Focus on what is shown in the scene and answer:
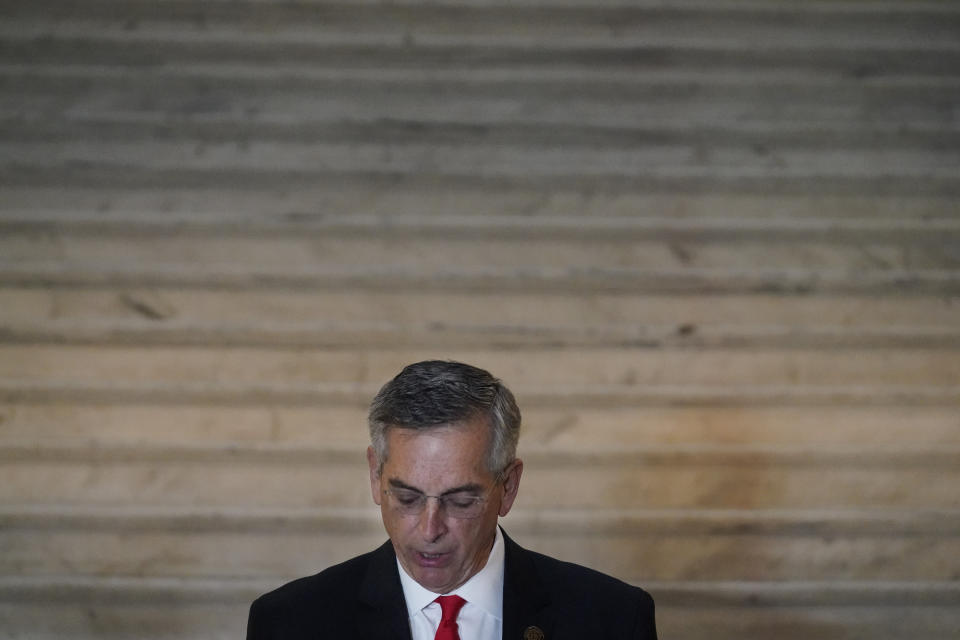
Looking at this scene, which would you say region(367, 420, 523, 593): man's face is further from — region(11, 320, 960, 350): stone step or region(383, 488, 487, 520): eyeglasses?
region(11, 320, 960, 350): stone step

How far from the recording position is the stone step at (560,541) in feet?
10.7

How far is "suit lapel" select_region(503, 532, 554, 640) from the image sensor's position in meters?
2.10

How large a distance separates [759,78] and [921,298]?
2.99 feet

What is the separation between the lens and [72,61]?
3.44 m

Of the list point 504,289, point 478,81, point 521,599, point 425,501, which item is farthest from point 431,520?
point 478,81

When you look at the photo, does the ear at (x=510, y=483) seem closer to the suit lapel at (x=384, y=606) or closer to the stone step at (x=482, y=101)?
the suit lapel at (x=384, y=606)

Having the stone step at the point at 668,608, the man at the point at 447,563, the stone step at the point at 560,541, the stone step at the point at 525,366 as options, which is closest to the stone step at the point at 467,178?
the stone step at the point at 525,366

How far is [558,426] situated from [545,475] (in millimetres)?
163

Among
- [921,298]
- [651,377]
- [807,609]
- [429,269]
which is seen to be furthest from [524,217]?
[807,609]

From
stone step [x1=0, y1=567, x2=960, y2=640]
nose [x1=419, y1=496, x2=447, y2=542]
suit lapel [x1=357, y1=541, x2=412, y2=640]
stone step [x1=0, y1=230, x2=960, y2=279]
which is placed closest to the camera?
nose [x1=419, y1=496, x2=447, y2=542]

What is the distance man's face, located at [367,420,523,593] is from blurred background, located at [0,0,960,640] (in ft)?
4.18

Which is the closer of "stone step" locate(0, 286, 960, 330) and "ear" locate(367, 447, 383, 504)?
"ear" locate(367, 447, 383, 504)

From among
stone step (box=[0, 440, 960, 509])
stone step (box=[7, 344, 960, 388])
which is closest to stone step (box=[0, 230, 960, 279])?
stone step (box=[7, 344, 960, 388])

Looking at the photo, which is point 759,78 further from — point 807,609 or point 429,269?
point 807,609
